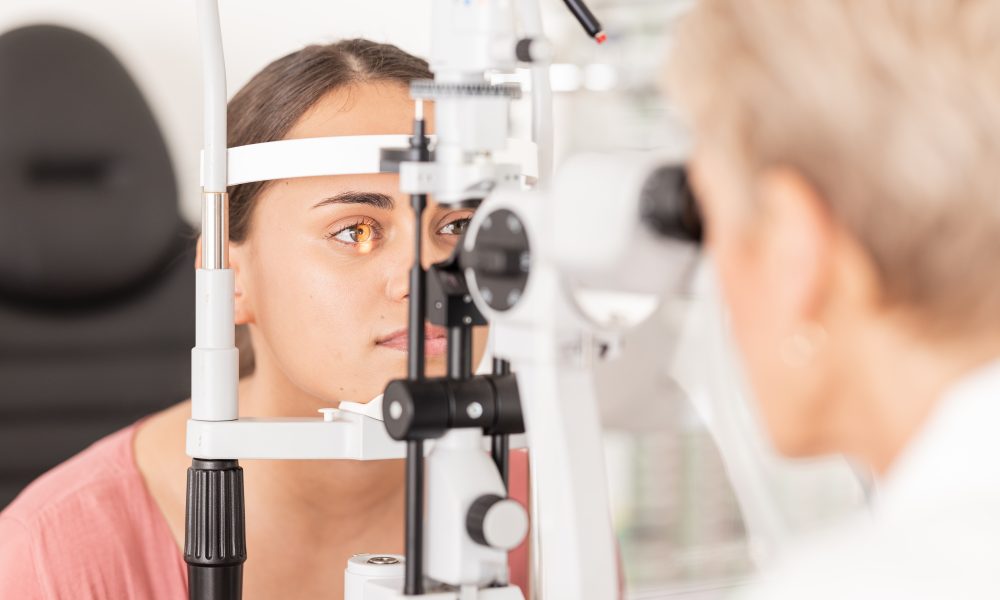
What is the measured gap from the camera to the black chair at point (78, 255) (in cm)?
164

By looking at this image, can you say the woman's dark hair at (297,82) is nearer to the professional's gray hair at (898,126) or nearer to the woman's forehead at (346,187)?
the woman's forehead at (346,187)

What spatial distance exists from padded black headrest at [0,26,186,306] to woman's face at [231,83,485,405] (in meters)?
0.50

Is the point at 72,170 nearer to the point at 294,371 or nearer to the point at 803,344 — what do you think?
the point at 294,371

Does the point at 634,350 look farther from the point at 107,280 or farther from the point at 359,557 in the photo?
the point at 107,280

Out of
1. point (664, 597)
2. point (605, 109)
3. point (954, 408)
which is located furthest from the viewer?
point (664, 597)

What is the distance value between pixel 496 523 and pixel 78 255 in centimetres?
108

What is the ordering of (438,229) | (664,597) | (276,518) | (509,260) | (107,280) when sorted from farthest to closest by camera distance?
(664,597)
(107,280)
(276,518)
(438,229)
(509,260)

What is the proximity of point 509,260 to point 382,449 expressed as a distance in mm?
349

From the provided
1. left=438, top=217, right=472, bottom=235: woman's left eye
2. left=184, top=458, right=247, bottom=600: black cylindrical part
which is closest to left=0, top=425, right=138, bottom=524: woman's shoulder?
left=184, top=458, right=247, bottom=600: black cylindrical part

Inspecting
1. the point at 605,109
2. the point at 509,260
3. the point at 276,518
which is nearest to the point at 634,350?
the point at 509,260

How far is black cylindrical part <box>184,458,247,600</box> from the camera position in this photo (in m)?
0.99

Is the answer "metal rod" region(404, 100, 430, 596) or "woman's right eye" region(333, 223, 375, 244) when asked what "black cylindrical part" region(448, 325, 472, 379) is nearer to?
"metal rod" region(404, 100, 430, 596)

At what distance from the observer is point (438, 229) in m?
1.23

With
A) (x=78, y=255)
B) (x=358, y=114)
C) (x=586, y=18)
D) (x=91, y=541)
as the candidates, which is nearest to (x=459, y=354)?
(x=586, y=18)
